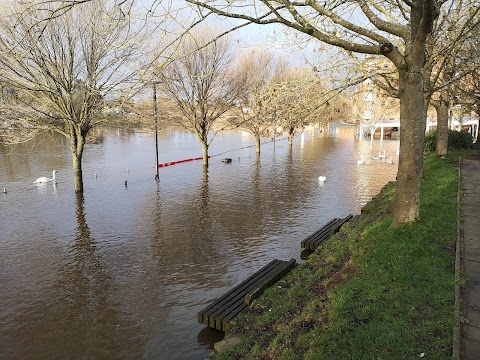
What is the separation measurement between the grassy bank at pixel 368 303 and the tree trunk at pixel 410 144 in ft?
1.27

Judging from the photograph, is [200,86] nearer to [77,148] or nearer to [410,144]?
[77,148]

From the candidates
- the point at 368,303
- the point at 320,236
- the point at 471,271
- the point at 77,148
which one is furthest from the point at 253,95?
the point at 368,303

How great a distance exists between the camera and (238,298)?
7012 mm

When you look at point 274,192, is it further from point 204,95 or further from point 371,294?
point 371,294

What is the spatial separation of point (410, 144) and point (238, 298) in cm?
460

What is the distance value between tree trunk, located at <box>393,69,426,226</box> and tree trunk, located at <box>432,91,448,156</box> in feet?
37.6

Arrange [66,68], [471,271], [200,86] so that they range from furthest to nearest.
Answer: [200,86]
[66,68]
[471,271]

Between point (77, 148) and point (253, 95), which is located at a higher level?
point (253, 95)

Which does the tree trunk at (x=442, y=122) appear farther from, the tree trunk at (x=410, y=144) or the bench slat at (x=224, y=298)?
the bench slat at (x=224, y=298)

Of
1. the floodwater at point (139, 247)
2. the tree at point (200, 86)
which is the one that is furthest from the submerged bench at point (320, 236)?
the tree at point (200, 86)

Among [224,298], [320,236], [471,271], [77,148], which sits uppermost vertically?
[77,148]

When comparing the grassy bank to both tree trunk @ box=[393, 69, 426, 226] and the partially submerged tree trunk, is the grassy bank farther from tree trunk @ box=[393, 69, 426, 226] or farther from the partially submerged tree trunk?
the partially submerged tree trunk

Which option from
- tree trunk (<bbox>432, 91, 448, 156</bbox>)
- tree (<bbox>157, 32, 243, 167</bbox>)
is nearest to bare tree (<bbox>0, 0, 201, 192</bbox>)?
tree (<bbox>157, 32, 243, 167</bbox>)

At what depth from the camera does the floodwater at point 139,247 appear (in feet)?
21.2
